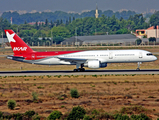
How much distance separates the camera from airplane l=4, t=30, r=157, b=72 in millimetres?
47250

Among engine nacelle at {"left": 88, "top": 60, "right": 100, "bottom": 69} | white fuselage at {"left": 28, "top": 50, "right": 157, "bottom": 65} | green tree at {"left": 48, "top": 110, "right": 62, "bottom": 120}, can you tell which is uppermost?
white fuselage at {"left": 28, "top": 50, "right": 157, "bottom": 65}

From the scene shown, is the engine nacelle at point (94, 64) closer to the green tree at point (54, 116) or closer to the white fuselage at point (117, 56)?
the white fuselage at point (117, 56)

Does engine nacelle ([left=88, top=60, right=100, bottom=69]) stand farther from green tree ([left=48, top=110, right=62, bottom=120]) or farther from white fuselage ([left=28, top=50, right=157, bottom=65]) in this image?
green tree ([left=48, top=110, right=62, bottom=120])

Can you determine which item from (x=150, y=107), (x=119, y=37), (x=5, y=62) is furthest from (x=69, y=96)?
(x=119, y=37)

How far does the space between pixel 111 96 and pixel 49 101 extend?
645cm

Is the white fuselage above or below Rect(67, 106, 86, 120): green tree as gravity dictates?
above

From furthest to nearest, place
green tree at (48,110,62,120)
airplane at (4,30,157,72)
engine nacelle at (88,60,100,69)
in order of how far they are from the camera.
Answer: airplane at (4,30,157,72)
engine nacelle at (88,60,100,69)
green tree at (48,110,62,120)

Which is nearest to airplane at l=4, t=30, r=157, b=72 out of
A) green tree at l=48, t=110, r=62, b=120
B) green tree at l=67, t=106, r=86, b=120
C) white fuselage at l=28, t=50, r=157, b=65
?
white fuselage at l=28, t=50, r=157, b=65

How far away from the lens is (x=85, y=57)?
4803 centimetres

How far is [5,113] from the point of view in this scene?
2216cm

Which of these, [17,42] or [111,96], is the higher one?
[17,42]

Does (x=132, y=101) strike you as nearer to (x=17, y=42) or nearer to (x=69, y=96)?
(x=69, y=96)

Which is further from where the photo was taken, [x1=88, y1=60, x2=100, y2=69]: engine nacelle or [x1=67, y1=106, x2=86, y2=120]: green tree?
[x1=88, y1=60, x2=100, y2=69]: engine nacelle

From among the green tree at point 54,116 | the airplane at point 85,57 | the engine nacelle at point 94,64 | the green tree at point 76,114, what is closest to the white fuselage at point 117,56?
the airplane at point 85,57
